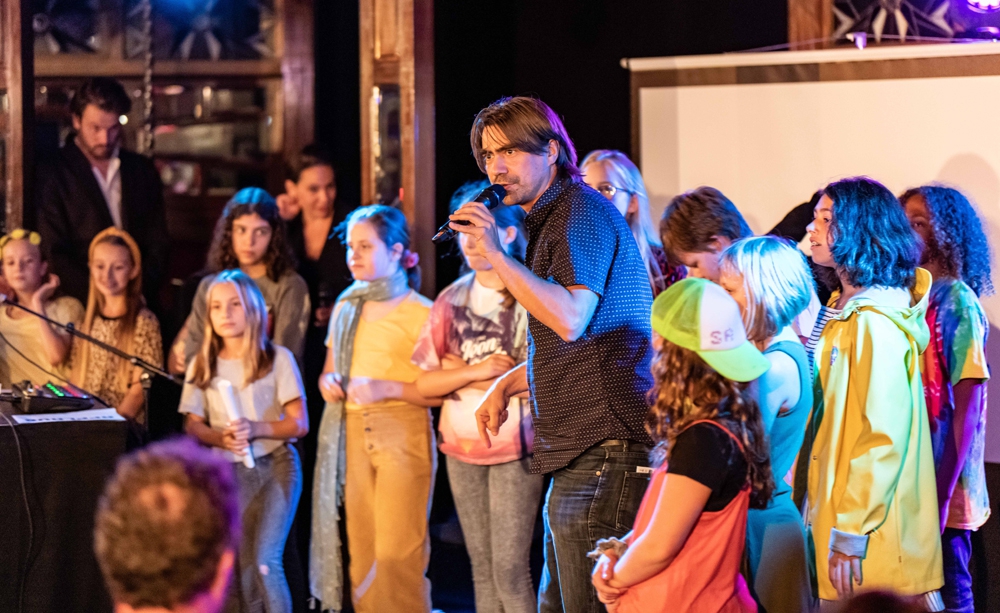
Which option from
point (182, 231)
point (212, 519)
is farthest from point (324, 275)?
point (212, 519)

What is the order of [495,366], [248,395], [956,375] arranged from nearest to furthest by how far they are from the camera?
1. [956,375]
2. [495,366]
3. [248,395]

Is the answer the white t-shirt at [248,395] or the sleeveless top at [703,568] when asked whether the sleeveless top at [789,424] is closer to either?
the sleeveless top at [703,568]

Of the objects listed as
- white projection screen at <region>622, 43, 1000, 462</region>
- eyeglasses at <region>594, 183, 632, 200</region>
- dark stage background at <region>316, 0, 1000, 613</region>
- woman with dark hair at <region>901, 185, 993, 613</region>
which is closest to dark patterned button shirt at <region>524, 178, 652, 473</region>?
woman with dark hair at <region>901, 185, 993, 613</region>

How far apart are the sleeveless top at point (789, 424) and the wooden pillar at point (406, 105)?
2.71m

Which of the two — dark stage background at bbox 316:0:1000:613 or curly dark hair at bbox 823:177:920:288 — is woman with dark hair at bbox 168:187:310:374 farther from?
curly dark hair at bbox 823:177:920:288

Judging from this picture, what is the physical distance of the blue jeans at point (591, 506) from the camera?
2268 mm

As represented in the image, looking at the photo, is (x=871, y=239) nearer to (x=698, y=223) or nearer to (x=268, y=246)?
(x=698, y=223)

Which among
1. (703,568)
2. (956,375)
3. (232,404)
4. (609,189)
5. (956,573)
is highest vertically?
(609,189)

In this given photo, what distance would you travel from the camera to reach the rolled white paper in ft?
11.5

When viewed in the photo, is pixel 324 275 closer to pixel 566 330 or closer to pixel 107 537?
pixel 566 330

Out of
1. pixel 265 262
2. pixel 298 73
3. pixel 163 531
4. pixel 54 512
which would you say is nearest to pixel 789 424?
pixel 163 531

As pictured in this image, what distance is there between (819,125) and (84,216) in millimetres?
3286

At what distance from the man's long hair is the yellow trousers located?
5.13ft

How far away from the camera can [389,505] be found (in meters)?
3.65
